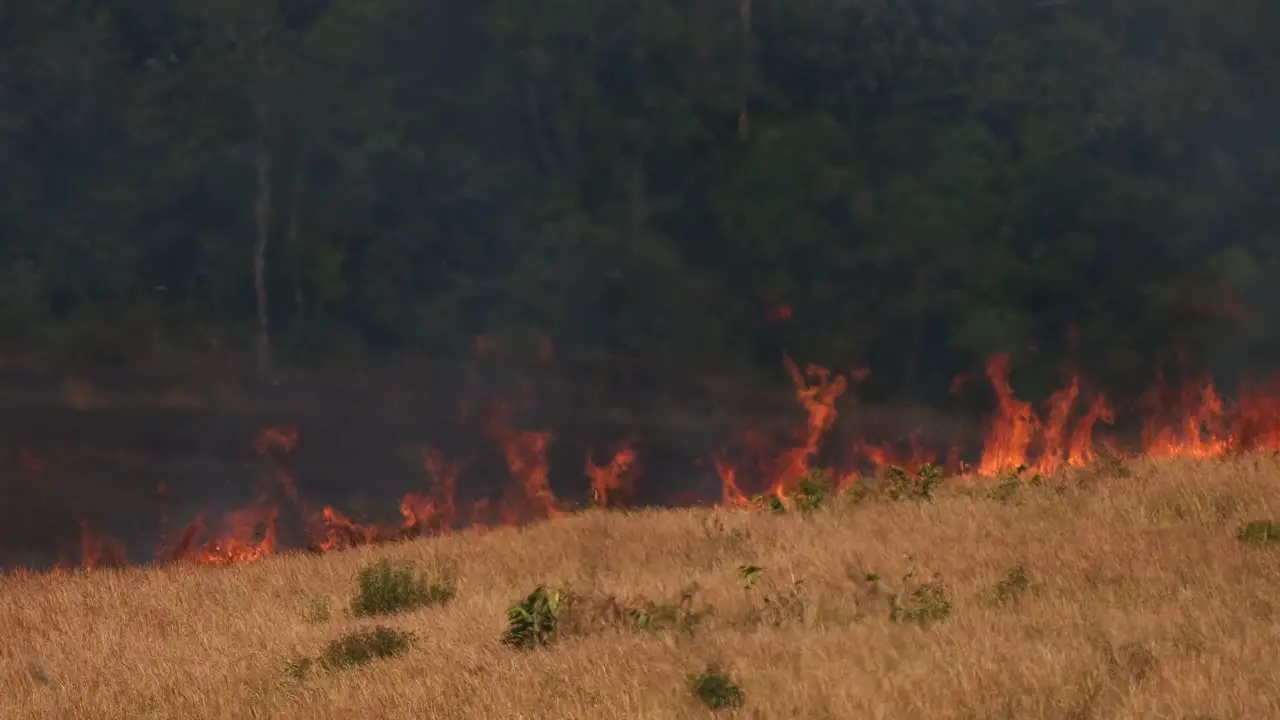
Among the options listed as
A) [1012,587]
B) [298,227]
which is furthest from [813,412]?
[1012,587]

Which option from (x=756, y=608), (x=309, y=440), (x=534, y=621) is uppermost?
(x=756, y=608)

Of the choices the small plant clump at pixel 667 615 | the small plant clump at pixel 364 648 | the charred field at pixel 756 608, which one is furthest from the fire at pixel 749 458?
the small plant clump at pixel 364 648

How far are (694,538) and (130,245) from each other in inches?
1093

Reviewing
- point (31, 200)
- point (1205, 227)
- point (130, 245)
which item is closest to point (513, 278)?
point (130, 245)

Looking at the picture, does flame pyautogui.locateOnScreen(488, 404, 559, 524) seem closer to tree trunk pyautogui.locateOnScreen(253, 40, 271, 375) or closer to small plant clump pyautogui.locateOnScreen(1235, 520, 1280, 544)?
tree trunk pyautogui.locateOnScreen(253, 40, 271, 375)

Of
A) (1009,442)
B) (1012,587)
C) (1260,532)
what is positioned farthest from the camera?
(1009,442)

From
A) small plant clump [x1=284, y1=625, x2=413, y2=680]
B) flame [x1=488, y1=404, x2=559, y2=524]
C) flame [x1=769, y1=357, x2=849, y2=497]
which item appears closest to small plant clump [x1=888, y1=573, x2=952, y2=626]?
small plant clump [x1=284, y1=625, x2=413, y2=680]

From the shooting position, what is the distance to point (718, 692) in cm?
945

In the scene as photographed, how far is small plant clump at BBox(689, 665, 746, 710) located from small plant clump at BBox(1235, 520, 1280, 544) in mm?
4919

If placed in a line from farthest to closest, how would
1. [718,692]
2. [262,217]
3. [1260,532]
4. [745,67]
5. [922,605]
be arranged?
[262,217] → [745,67] → [1260,532] → [922,605] → [718,692]

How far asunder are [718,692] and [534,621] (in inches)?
110

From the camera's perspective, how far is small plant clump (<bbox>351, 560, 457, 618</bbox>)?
14859 millimetres

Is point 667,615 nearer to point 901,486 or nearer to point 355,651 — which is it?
point 355,651

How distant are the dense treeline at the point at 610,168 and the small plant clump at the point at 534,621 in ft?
84.9
